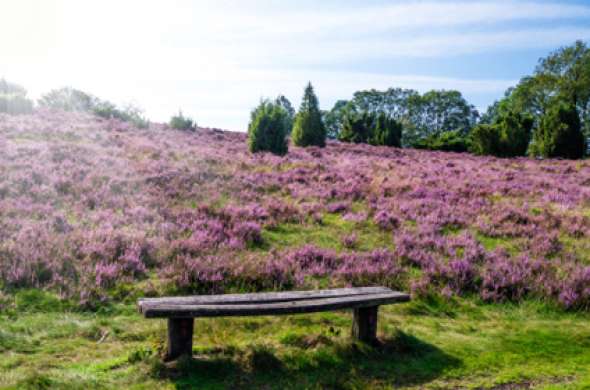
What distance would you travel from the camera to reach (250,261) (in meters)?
8.45

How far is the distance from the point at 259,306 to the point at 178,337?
1017mm

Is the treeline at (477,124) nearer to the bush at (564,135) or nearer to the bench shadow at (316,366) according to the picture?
the bush at (564,135)

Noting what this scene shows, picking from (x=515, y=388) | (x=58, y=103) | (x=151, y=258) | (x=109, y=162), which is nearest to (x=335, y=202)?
(x=151, y=258)

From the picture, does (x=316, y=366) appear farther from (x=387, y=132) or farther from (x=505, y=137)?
(x=387, y=132)

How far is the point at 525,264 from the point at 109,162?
14.4 metres

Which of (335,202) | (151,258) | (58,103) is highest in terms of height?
(58,103)

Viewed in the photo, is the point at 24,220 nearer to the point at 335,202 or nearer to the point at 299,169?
the point at 335,202

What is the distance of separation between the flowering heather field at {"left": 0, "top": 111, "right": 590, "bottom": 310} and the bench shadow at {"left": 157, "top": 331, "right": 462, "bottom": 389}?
7.29ft

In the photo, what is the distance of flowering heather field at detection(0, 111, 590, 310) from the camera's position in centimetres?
800

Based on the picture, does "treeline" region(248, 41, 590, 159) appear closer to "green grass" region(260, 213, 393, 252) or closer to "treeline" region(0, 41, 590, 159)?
"treeline" region(0, 41, 590, 159)

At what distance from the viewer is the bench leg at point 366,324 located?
19.8 ft

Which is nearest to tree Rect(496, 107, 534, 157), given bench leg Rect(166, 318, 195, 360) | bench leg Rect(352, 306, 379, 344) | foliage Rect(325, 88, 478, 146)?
bench leg Rect(352, 306, 379, 344)

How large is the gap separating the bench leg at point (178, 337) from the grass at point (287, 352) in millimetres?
176

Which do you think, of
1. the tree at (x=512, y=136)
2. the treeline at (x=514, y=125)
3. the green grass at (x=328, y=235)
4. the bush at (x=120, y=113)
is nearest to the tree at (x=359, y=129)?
the treeline at (x=514, y=125)
